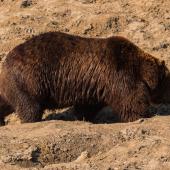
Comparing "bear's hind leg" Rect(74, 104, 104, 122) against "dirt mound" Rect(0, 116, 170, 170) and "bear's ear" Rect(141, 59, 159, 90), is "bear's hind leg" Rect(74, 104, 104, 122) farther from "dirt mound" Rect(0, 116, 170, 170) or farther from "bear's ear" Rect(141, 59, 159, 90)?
"dirt mound" Rect(0, 116, 170, 170)

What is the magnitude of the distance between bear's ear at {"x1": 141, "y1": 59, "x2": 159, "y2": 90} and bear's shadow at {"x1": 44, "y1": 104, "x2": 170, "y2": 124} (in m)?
0.64

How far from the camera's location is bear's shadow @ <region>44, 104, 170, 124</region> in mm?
10828

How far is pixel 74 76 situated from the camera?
10211 millimetres

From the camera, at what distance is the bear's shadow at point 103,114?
35.5 ft

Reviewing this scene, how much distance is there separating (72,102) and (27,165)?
8.76 ft

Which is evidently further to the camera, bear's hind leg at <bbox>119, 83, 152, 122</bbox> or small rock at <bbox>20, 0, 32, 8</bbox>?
small rock at <bbox>20, 0, 32, 8</bbox>

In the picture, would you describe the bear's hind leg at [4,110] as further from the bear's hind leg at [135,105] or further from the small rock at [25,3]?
the small rock at [25,3]

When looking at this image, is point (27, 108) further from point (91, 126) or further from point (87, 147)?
point (87, 147)

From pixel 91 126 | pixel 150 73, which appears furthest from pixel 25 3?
pixel 91 126

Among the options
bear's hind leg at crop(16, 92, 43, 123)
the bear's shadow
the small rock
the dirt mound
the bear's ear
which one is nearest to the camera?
the dirt mound

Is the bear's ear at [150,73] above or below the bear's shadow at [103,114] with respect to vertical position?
above

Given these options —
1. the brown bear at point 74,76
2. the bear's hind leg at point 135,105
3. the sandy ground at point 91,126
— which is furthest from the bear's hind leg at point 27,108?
the bear's hind leg at point 135,105

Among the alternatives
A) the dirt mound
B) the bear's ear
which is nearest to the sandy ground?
the dirt mound

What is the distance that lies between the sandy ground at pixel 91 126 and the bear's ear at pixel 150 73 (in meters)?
0.60
